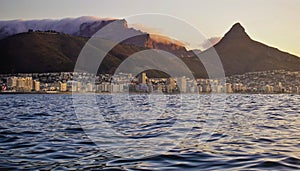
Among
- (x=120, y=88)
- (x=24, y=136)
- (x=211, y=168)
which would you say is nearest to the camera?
(x=211, y=168)

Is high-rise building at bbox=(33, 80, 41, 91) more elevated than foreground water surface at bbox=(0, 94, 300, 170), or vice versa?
high-rise building at bbox=(33, 80, 41, 91)

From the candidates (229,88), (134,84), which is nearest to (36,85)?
(134,84)

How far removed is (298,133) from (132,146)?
7.71 m

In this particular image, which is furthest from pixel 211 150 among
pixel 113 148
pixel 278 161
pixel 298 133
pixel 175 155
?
pixel 298 133

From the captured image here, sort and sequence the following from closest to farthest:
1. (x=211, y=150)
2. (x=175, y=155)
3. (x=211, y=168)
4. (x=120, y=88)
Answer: (x=211, y=168) < (x=175, y=155) < (x=211, y=150) < (x=120, y=88)

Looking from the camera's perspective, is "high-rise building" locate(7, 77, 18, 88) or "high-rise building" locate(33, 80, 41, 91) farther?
"high-rise building" locate(7, 77, 18, 88)

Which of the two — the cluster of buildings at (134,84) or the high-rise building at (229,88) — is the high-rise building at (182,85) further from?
the high-rise building at (229,88)

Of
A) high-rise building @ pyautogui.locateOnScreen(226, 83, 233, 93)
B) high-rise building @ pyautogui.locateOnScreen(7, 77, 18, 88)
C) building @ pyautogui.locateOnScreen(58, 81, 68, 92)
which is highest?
high-rise building @ pyautogui.locateOnScreen(7, 77, 18, 88)

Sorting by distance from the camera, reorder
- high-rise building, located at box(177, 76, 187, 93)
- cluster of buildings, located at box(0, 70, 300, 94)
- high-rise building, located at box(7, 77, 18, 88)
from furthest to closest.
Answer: high-rise building, located at box(7, 77, 18, 88) → cluster of buildings, located at box(0, 70, 300, 94) → high-rise building, located at box(177, 76, 187, 93)

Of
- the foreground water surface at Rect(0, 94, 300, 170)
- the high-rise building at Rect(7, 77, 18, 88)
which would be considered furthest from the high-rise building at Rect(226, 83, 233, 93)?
the foreground water surface at Rect(0, 94, 300, 170)

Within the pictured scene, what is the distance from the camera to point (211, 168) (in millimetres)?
9969

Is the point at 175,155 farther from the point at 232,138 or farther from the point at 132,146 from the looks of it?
the point at 232,138

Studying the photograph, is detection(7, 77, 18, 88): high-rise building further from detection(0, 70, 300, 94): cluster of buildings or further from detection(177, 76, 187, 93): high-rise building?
detection(177, 76, 187, 93): high-rise building

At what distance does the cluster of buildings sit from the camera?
167750 mm
